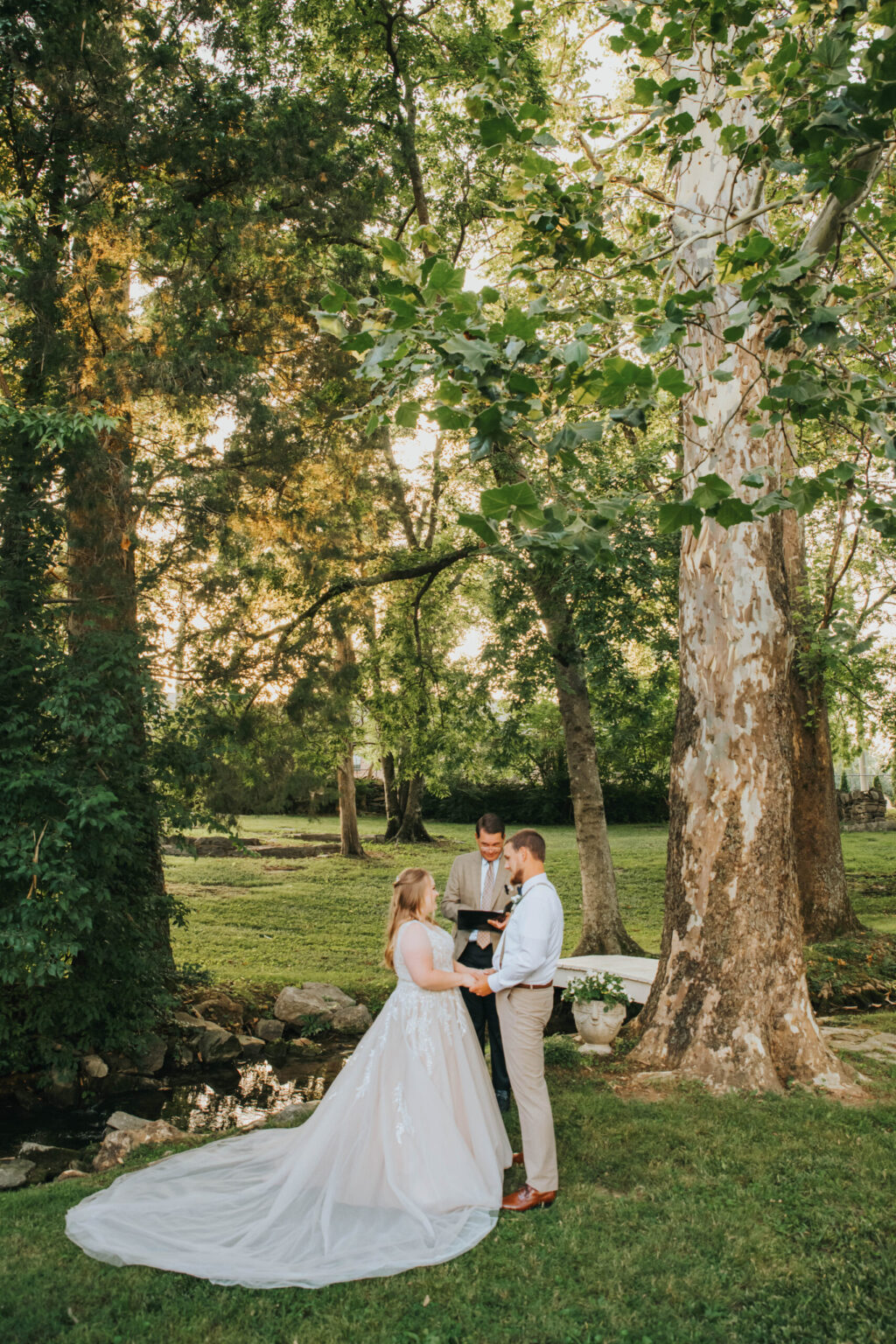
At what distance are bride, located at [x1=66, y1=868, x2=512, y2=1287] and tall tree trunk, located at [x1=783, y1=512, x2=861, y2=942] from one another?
9333 millimetres

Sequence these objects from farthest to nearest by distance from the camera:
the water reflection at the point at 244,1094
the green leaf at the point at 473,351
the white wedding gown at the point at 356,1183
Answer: the water reflection at the point at 244,1094
the white wedding gown at the point at 356,1183
the green leaf at the point at 473,351

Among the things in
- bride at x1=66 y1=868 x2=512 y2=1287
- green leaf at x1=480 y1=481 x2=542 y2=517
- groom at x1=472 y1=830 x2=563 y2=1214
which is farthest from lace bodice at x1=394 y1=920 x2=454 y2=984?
green leaf at x1=480 y1=481 x2=542 y2=517

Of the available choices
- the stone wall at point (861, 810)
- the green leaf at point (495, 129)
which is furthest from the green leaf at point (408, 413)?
the stone wall at point (861, 810)

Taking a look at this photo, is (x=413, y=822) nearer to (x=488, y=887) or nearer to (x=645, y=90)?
(x=488, y=887)

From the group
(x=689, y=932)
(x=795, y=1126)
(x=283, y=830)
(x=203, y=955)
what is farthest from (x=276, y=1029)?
(x=283, y=830)

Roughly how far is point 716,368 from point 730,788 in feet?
11.1

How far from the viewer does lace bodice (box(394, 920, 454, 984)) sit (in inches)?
200

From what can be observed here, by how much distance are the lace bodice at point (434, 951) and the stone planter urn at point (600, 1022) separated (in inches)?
122

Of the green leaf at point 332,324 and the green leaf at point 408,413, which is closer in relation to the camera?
the green leaf at point 408,413

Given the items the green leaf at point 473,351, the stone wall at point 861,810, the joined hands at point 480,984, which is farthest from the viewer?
the stone wall at point 861,810

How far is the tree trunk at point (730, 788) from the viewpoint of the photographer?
6629 mm

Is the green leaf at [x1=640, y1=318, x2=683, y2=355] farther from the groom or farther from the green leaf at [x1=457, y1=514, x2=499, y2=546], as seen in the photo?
the groom

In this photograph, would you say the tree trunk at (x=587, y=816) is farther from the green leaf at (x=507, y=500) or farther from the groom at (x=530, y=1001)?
the green leaf at (x=507, y=500)

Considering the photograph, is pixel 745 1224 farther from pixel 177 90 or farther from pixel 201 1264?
pixel 177 90
